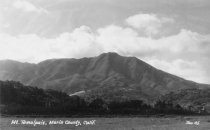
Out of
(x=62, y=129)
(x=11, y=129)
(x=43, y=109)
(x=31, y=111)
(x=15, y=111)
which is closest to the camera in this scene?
(x=11, y=129)

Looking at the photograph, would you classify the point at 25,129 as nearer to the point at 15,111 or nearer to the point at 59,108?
the point at 15,111

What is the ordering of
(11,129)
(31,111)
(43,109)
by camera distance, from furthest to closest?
(43,109)
(31,111)
(11,129)

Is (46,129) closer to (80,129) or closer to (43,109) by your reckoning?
(80,129)

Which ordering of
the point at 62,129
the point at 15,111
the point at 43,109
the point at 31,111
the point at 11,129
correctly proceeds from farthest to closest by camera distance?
the point at 43,109, the point at 31,111, the point at 15,111, the point at 62,129, the point at 11,129

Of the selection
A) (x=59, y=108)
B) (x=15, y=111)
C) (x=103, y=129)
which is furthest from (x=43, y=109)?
(x=103, y=129)

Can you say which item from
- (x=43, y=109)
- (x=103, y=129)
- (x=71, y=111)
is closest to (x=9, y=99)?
(x=43, y=109)

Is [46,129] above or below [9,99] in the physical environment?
below

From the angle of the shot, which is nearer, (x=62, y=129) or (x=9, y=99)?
(x=62, y=129)

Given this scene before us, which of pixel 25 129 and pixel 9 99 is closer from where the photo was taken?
pixel 25 129

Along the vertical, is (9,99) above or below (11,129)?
above
